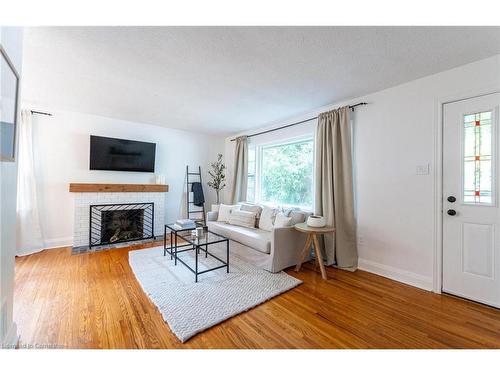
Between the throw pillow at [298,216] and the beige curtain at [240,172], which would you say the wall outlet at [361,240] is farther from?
the beige curtain at [240,172]

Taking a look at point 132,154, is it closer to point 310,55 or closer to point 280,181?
point 280,181

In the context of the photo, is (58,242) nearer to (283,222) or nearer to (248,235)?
(248,235)

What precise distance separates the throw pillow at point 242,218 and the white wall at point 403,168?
1.55 m

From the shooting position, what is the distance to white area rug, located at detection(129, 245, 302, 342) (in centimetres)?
165

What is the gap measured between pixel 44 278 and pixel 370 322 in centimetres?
332

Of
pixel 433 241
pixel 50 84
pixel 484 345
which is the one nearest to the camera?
pixel 484 345

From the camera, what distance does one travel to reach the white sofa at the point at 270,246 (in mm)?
2553

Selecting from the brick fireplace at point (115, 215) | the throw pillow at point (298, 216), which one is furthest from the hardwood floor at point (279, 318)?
the brick fireplace at point (115, 215)

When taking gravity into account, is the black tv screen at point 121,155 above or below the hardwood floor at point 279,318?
above

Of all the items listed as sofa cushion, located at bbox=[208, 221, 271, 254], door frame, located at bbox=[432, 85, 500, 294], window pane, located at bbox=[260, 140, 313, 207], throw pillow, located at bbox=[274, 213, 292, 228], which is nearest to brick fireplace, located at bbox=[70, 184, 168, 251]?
sofa cushion, located at bbox=[208, 221, 271, 254]

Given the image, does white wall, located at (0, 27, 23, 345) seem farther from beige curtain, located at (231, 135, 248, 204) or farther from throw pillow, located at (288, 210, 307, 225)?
beige curtain, located at (231, 135, 248, 204)

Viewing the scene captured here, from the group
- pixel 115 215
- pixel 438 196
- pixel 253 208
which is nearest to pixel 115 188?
pixel 115 215

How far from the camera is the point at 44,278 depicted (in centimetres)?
229
